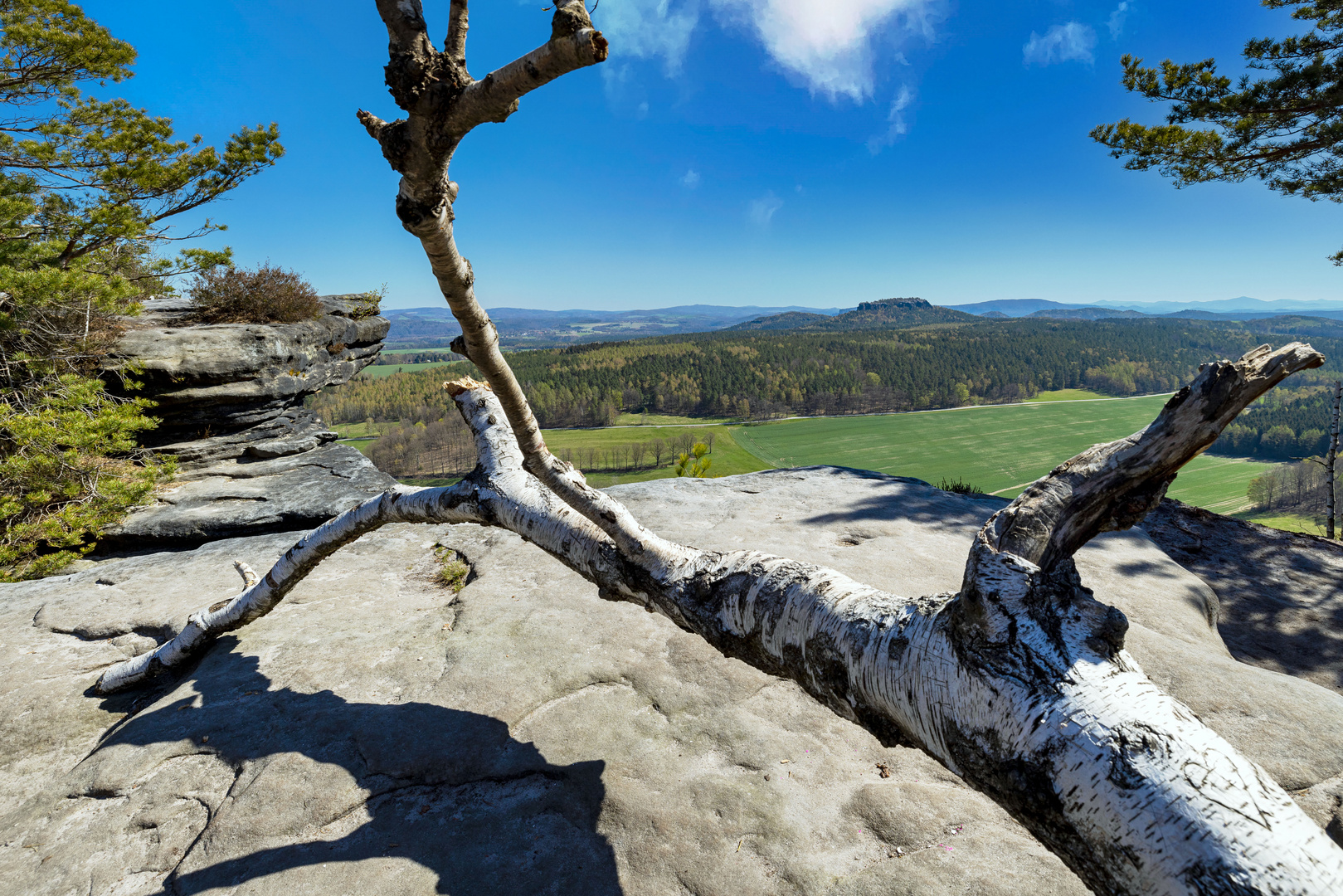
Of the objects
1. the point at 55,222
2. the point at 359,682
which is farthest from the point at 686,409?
the point at 359,682

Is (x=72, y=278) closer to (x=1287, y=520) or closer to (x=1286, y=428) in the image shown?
(x=1287, y=520)

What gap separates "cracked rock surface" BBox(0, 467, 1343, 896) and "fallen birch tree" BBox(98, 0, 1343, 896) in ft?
4.07

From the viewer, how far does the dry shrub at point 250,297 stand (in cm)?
1378

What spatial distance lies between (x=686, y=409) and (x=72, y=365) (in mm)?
89604

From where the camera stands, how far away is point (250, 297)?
45.8 ft

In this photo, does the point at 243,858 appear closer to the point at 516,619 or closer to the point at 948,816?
the point at 516,619

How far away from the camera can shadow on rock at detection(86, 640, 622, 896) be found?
2930mm

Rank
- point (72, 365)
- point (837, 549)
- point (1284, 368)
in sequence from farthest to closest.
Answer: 1. point (72, 365)
2. point (837, 549)
3. point (1284, 368)

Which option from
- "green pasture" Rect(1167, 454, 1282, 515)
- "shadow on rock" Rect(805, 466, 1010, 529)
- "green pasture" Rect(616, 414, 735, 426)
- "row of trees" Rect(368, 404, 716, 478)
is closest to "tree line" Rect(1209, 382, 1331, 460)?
"green pasture" Rect(1167, 454, 1282, 515)

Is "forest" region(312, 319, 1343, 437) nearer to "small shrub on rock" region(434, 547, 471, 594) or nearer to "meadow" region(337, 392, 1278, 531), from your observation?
"meadow" region(337, 392, 1278, 531)

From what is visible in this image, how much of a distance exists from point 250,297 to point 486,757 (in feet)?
49.7

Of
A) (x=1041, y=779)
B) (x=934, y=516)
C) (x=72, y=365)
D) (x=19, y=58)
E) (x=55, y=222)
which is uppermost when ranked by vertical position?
(x=19, y=58)

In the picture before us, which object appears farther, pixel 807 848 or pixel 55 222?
pixel 55 222

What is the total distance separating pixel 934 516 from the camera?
356 inches
